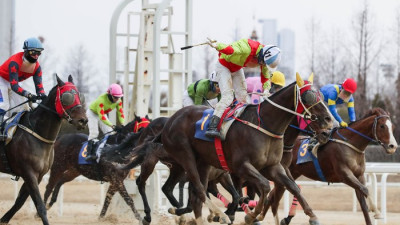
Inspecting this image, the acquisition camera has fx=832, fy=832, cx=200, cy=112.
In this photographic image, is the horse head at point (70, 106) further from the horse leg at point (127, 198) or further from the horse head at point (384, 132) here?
the horse head at point (384, 132)

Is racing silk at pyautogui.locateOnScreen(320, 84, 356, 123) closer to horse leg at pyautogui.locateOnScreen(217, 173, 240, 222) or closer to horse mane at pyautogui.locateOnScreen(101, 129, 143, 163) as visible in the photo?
horse leg at pyautogui.locateOnScreen(217, 173, 240, 222)

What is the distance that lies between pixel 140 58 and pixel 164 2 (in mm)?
1205

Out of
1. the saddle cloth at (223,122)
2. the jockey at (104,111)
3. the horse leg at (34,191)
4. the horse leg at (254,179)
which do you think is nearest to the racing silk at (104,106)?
the jockey at (104,111)

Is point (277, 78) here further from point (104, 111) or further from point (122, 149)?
point (104, 111)

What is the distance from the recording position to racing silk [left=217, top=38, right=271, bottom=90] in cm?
875

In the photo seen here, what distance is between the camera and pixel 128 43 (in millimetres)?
14641

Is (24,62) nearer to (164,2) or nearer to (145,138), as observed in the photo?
(145,138)

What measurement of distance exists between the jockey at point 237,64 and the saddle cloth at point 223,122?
0.23ft

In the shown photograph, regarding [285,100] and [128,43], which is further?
[128,43]

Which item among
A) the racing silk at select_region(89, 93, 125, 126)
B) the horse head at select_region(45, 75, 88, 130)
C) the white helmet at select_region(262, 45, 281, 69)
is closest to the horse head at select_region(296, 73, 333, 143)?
the white helmet at select_region(262, 45, 281, 69)

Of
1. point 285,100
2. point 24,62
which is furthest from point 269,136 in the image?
point 24,62

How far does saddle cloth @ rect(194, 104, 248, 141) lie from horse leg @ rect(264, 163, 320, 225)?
2.15ft

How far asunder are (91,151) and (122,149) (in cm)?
111

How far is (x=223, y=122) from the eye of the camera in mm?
8906
